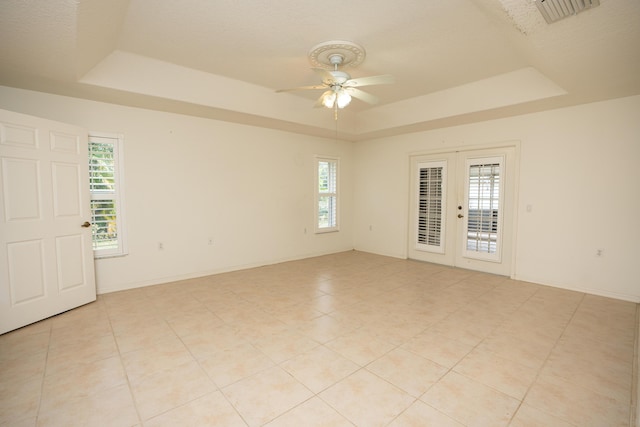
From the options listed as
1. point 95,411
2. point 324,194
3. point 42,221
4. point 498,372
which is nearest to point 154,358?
point 95,411

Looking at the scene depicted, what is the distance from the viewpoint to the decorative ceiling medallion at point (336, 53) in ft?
9.98

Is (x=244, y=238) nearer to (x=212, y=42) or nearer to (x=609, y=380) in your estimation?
(x=212, y=42)

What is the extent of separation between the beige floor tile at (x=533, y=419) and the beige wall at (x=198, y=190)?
4229 mm

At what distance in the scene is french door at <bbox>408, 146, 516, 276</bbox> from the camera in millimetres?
4676

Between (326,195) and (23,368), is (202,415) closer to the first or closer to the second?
(23,368)

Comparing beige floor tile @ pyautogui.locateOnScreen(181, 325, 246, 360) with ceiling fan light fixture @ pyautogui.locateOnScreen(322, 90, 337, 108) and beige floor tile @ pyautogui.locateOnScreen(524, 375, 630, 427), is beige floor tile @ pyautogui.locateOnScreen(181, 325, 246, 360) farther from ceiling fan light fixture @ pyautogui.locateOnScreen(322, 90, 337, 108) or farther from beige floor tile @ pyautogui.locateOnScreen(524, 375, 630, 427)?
ceiling fan light fixture @ pyautogui.locateOnScreen(322, 90, 337, 108)

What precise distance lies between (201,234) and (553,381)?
4.46 metres

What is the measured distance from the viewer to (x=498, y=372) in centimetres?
222

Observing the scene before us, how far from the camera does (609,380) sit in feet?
6.95

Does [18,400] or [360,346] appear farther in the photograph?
[360,346]

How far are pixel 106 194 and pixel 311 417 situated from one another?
3.73 metres

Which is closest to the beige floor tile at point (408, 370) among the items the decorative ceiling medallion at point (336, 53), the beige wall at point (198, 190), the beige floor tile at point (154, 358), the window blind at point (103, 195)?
the beige floor tile at point (154, 358)

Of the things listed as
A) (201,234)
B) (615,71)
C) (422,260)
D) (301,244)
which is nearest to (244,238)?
(201,234)

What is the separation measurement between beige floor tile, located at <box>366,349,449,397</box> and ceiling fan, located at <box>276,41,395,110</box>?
2517 millimetres
